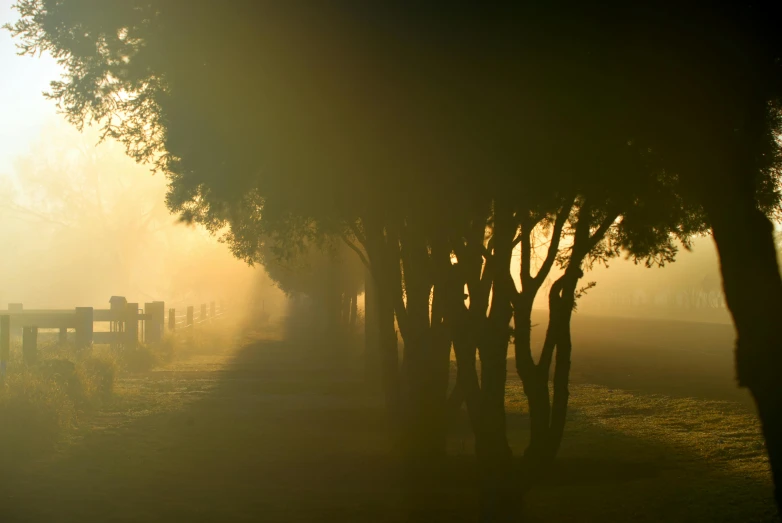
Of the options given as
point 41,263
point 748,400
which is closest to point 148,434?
point 748,400

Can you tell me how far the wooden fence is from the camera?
57.6 ft

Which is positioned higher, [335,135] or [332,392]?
[335,135]

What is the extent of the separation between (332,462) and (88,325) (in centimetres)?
1273

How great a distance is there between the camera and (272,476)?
11.9m

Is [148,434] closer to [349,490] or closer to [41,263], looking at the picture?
[349,490]

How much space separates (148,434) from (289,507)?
18.8 ft

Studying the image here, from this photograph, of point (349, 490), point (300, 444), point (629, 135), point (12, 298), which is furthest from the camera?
point (12, 298)

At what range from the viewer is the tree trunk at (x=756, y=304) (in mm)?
5148

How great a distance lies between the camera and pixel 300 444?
14492 millimetres

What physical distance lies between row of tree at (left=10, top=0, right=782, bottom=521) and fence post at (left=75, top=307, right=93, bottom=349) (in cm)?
1118

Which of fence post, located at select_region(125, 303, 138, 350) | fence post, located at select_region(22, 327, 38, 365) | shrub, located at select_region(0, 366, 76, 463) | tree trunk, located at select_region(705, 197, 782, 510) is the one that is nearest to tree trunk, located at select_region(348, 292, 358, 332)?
fence post, located at select_region(125, 303, 138, 350)

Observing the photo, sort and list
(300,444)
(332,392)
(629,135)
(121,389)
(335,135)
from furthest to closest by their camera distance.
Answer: (332,392), (121,389), (300,444), (335,135), (629,135)

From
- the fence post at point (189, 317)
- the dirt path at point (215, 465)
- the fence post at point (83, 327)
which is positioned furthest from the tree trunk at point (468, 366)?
the fence post at point (189, 317)

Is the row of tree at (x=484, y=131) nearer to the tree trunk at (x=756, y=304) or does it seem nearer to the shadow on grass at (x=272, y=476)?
the tree trunk at (x=756, y=304)
